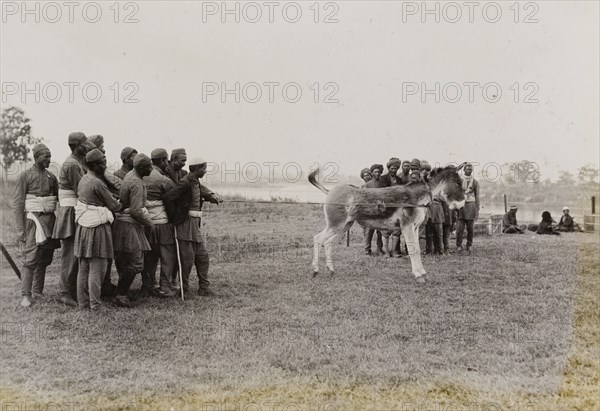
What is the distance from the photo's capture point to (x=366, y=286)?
4.97 metres

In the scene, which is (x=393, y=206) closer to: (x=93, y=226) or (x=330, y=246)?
(x=330, y=246)

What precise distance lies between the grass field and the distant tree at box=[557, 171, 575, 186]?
4.60 ft

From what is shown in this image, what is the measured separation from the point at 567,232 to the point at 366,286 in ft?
27.1

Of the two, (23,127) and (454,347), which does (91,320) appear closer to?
(23,127)

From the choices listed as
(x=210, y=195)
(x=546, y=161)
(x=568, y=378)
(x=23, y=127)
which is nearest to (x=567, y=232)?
(x=546, y=161)

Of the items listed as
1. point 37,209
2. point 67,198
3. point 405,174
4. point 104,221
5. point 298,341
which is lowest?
point 298,341

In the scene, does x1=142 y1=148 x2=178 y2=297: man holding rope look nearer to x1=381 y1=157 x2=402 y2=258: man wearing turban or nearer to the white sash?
the white sash

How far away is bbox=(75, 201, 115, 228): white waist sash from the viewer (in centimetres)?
465

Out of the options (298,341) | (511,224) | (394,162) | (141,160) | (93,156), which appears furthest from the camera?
(511,224)

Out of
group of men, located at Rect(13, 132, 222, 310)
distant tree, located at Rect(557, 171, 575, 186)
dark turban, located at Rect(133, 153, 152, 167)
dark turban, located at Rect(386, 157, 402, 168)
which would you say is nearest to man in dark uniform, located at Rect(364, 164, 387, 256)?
dark turban, located at Rect(386, 157, 402, 168)

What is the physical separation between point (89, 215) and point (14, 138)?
96 centimetres

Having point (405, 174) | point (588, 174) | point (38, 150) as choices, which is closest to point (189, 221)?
point (38, 150)

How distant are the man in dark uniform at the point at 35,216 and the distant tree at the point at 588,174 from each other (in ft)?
19.3

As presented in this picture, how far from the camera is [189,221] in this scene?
5180 millimetres
